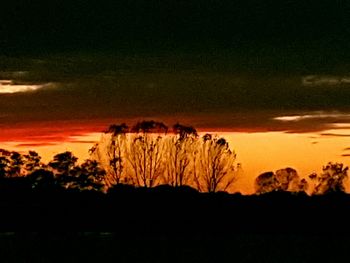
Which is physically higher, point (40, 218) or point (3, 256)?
point (40, 218)

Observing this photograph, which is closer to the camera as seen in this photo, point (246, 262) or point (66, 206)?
point (246, 262)

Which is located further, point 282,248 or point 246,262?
point 282,248

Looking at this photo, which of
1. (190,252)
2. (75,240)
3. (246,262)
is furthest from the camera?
(75,240)

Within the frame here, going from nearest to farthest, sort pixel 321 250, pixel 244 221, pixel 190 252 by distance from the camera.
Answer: pixel 190 252
pixel 321 250
pixel 244 221

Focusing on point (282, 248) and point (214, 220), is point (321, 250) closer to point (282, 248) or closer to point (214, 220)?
point (282, 248)

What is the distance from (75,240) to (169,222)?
15023 millimetres

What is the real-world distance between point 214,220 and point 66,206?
1855cm

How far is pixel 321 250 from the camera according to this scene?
374 feet

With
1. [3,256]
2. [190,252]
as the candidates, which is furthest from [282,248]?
[3,256]

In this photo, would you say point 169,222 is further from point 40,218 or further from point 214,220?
point 40,218

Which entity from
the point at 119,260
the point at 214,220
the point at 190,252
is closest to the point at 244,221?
the point at 214,220

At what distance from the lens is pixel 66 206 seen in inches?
5290

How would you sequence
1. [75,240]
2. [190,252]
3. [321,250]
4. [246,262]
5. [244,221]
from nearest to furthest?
1. [246,262]
2. [190,252]
3. [321,250]
4. [75,240]
5. [244,221]

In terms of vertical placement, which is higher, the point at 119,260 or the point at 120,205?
the point at 120,205
